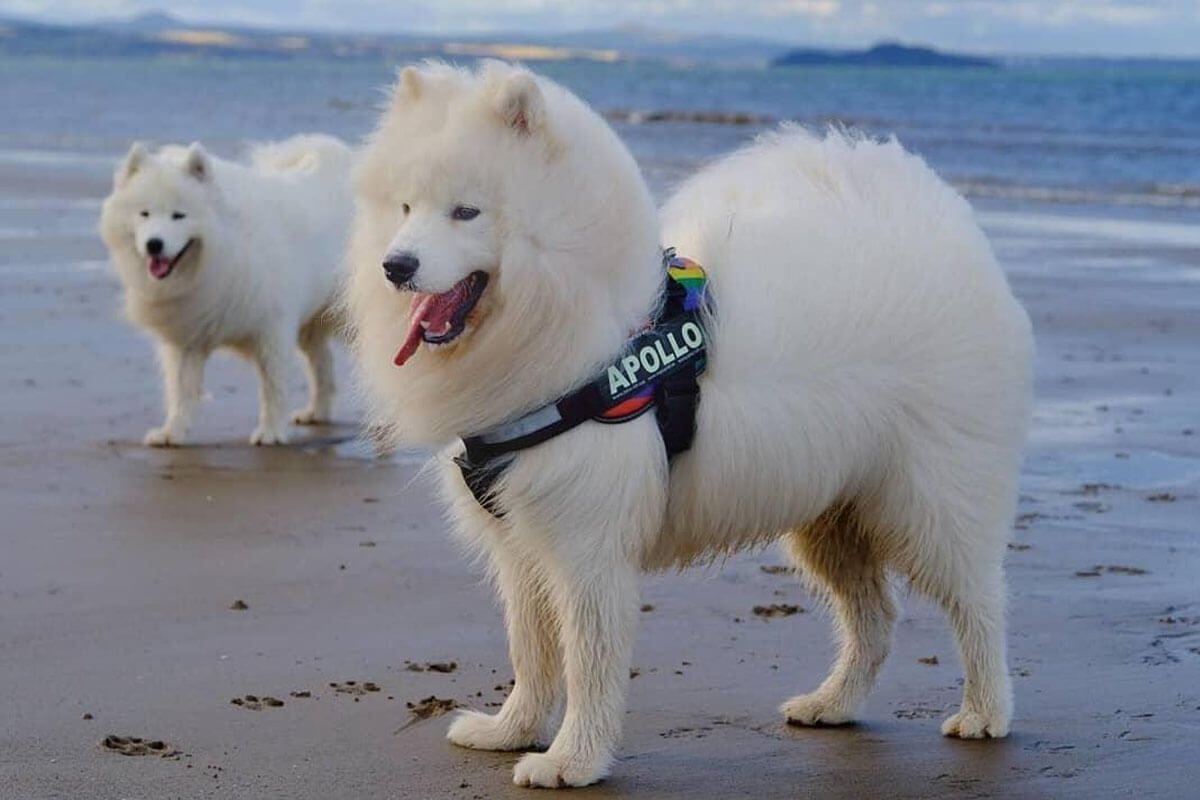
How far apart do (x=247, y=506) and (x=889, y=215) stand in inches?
134

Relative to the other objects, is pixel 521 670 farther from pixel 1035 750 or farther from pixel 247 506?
pixel 247 506

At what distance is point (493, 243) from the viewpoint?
3.95m

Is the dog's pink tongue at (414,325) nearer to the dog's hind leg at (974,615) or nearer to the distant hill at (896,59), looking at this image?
the dog's hind leg at (974,615)

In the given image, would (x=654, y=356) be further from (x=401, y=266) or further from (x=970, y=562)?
(x=970, y=562)

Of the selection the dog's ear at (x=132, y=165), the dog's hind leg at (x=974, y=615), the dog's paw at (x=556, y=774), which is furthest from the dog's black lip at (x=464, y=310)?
the dog's ear at (x=132, y=165)

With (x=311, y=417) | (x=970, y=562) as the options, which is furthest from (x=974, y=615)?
(x=311, y=417)

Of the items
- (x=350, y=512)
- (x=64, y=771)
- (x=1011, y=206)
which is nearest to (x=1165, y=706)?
(x=64, y=771)

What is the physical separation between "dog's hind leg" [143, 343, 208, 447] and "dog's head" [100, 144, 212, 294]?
13.1 inches

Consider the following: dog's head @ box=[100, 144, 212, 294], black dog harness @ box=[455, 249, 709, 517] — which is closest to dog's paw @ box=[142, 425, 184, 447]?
dog's head @ box=[100, 144, 212, 294]

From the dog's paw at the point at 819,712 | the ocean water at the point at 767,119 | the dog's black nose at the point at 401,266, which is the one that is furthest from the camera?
the ocean water at the point at 767,119

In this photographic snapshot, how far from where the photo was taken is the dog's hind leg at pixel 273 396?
28.5 feet

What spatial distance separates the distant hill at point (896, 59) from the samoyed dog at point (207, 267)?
11923 cm

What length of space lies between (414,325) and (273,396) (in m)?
4.85

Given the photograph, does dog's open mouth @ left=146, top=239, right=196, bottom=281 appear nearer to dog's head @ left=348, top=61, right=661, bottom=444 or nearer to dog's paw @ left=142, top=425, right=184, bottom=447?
dog's paw @ left=142, top=425, right=184, bottom=447
